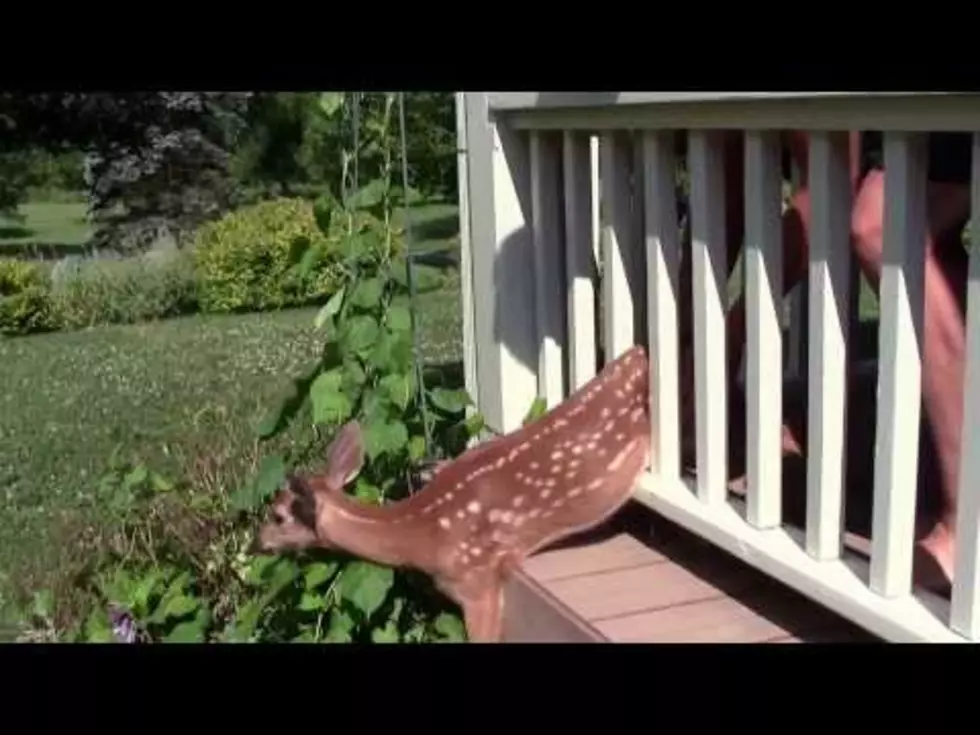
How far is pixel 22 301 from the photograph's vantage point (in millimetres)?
8141

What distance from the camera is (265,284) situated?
8750 millimetres

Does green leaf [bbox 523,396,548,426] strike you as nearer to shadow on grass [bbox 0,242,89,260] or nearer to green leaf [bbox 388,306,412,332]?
green leaf [bbox 388,306,412,332]

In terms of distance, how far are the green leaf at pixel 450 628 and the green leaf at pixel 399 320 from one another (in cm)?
50

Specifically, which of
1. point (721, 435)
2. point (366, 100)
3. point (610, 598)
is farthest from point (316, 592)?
point (366, 100)

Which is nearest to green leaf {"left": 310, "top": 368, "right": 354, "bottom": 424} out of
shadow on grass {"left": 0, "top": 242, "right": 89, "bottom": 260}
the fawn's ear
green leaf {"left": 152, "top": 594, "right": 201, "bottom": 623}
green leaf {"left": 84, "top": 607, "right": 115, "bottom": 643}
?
the fawn's ear

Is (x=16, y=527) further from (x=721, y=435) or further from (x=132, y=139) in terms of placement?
(x=132, y=139)

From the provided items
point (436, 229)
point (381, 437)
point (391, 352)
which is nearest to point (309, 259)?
point (391, 352)

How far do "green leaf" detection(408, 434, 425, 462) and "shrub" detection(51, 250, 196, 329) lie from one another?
6.04 metres

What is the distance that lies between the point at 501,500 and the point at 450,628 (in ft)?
0.85

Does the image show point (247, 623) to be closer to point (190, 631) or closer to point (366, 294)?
point (190, 631)
